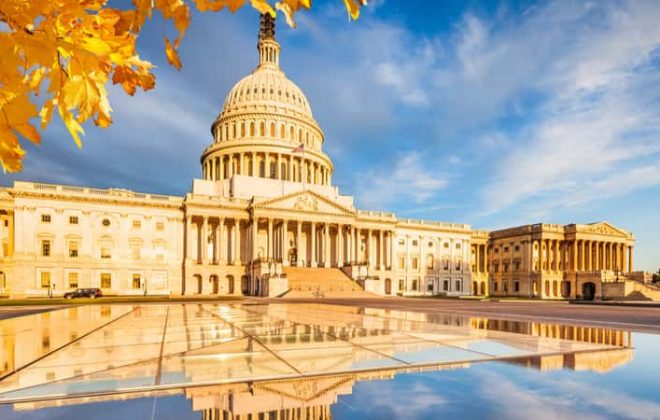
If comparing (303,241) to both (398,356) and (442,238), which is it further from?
(398,356)

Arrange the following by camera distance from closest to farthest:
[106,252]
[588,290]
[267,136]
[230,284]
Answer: [106,252], [230,284], [267,136], [588,290]

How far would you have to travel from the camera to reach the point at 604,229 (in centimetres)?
9425

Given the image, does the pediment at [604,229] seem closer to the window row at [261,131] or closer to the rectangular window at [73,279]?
the window row at [261,131]

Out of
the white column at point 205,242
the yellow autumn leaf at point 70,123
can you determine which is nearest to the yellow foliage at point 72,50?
the yellow autumn leaf at point 70,123

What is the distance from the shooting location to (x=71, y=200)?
61.2 metres

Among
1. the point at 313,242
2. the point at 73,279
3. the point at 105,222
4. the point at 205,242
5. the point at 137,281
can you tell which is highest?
the point at 105,222

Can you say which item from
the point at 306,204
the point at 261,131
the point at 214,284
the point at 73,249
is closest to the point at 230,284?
the point at 214,284

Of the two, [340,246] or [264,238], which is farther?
[340,246]

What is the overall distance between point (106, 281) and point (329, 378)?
67.3 meters

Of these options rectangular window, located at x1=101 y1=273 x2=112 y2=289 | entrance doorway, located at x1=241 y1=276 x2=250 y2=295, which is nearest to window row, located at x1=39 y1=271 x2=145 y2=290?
rectangular window, located at x1=101 y1=273 x2=112 y2=289

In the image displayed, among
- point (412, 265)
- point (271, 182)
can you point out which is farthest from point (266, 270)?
point (412, 265)

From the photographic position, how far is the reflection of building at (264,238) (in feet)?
198

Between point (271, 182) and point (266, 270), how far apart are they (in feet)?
76.9

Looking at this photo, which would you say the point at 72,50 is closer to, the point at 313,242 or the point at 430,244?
the point at 313,242
